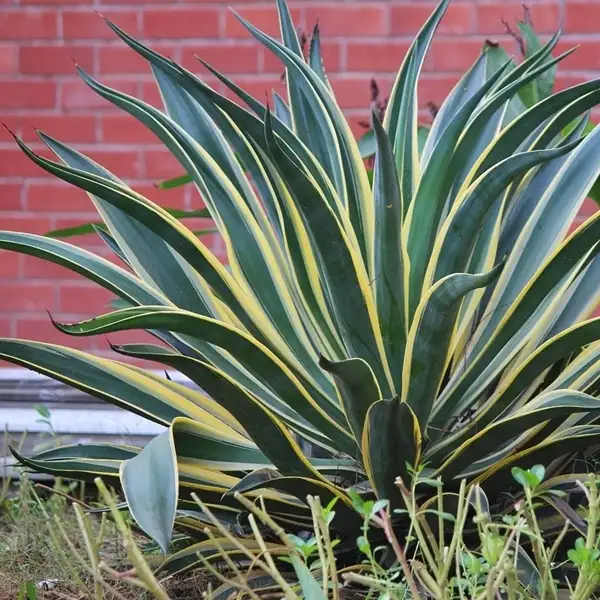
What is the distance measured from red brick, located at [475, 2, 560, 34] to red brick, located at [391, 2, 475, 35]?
0.09ft

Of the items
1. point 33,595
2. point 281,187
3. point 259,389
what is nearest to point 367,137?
point 281,187

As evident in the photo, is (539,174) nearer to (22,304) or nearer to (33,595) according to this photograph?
(33,595)

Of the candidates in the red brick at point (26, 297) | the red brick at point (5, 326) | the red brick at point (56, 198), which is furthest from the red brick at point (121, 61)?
the red brick at point (5, 326)

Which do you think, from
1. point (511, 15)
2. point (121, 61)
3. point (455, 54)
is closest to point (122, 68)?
point (121, 61)

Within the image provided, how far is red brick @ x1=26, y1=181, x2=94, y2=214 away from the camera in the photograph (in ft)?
6.82

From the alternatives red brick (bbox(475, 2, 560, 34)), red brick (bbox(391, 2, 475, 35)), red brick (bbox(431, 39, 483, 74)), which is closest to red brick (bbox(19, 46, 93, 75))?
red brick (bbox(391, 2, 475, 35))

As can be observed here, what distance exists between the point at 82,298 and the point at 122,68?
0.61m

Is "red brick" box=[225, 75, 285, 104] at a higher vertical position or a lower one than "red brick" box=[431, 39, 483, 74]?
lower

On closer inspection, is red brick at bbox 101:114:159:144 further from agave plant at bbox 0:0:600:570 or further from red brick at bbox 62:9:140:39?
agave plant at bbox 0:0:600:570

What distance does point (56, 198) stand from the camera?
2078 mm

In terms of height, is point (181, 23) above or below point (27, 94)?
above

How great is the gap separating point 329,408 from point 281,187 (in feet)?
0.93

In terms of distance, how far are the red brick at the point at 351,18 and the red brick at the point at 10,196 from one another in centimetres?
88

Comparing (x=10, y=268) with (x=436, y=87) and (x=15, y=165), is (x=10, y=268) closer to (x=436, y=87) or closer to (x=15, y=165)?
(x=15, y=165)
